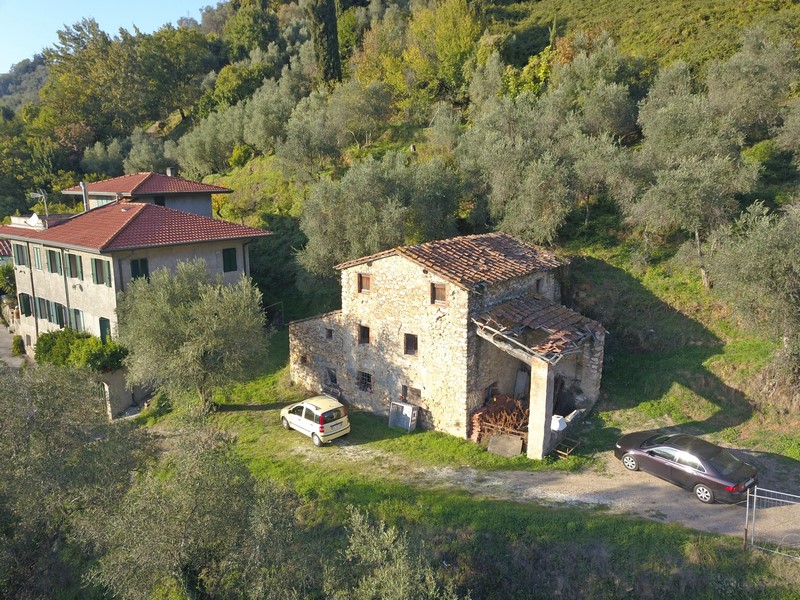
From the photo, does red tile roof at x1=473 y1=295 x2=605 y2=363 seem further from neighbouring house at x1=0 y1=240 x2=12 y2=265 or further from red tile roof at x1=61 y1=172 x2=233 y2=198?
neighbouring house at x1=0 y1=240 x2=12 y2=265

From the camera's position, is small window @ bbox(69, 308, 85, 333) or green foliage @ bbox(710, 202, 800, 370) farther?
small window @ bbox(69, 308, 85, 333)

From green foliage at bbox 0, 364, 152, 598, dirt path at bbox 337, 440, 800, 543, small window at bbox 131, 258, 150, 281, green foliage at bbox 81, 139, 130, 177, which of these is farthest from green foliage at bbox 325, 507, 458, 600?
green foliage at bbox 81, 139, 130, 177

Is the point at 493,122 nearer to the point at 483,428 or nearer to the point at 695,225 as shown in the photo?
the point at 695,225

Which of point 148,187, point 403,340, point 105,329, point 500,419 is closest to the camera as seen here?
point 500,419

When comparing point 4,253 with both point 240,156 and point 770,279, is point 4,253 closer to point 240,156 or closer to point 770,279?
point 240,156

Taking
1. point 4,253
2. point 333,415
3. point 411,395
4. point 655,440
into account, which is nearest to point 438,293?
point 411,395

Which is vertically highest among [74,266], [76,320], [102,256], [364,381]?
[102,256]

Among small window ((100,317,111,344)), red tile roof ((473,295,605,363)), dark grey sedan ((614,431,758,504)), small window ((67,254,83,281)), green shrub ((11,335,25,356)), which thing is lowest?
green shrub ((11,335,25,356))

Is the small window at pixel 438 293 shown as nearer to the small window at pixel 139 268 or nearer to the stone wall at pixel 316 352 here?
the stone wall at pixel 316 352
